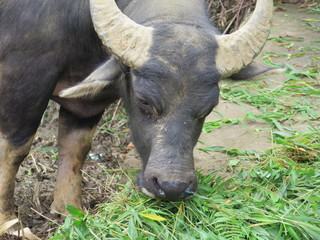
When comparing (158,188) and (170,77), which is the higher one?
(170,77)

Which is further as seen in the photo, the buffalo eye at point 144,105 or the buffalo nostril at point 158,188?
the buffalo eye at point 144,105

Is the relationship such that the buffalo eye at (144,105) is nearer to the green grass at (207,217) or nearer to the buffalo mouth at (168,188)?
the buffalo mouth at (168,188)

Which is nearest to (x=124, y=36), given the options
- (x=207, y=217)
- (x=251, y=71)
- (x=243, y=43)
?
(x=243, y=43)

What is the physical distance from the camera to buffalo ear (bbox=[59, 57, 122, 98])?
405 centimetres

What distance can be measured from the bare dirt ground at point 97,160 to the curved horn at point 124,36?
1270mm

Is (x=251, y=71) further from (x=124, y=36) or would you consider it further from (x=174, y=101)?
(x=124, y=36)

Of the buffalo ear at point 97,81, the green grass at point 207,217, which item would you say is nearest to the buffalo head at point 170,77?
the green grass at point 207,217

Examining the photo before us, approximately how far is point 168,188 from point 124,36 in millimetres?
996

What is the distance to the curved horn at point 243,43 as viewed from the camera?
374cm

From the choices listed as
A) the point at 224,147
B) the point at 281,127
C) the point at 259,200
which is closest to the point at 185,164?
Answer: the point at 259,200

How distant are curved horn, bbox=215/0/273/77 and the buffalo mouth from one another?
76 cm

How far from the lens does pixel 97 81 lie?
160 inches

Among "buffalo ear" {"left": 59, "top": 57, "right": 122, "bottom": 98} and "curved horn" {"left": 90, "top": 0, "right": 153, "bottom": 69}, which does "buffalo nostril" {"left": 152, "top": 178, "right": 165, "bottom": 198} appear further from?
"buffalo ear" {"left": 59, "top": 57, "right": 122, "bottom": 98}

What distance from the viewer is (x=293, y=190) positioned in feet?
14.1
